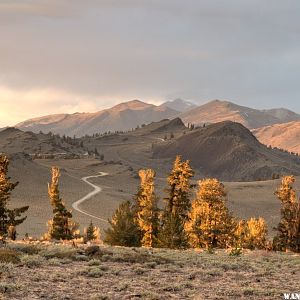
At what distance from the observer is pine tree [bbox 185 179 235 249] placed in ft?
165

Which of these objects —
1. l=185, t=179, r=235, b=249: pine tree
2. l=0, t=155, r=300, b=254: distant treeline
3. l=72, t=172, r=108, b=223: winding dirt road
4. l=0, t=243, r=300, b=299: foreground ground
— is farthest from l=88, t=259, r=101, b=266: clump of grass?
l=72, t=172, r=108, b=223: winding dirt road

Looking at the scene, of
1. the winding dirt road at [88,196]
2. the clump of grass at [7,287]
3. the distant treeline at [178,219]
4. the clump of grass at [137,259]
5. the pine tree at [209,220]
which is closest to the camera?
the clump of grass at [7,287]

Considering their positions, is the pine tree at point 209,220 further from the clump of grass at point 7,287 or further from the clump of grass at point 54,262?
the clump of grass at point 7,287

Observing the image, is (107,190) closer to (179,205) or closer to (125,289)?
(179,205)

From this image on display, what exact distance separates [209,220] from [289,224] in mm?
11844

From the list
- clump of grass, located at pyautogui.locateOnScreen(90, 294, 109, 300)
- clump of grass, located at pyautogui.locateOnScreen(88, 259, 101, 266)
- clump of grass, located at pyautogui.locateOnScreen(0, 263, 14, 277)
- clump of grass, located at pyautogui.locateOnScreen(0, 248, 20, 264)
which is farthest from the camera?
clump of grass, located at pyautogui.locateOnScreen(88, 259, 101, 266)

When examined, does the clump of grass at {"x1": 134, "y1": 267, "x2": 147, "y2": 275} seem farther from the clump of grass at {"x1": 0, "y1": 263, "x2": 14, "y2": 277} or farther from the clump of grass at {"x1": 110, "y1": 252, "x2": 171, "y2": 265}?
the clump of grass at {"x1": 0, "y1": 263, "x2": 14, "y2": 277}

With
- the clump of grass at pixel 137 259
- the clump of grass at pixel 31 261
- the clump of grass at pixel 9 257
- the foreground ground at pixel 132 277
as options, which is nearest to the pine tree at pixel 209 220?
the foreground ground at pixel 132 277

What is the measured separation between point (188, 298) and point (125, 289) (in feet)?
8.33

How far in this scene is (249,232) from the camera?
230 feet

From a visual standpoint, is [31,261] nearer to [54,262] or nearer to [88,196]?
[54,262]

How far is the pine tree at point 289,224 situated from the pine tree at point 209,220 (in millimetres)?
7869

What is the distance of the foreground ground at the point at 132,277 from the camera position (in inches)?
627

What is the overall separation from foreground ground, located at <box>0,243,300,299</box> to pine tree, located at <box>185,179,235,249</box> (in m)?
22.3
